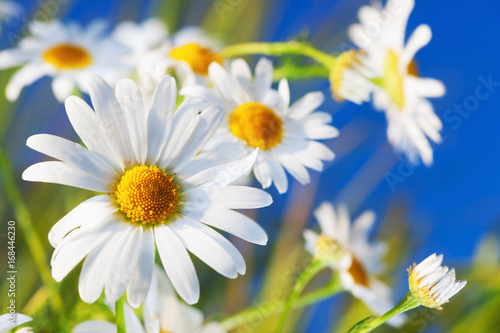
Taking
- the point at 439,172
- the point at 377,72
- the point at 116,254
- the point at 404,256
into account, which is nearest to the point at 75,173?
the point at 116,254

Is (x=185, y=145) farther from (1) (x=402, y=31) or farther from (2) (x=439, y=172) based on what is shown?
(2) (x=439, y=172)

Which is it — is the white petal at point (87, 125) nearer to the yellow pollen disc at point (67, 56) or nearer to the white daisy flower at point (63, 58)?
the white daisy flower at point (63, 58)

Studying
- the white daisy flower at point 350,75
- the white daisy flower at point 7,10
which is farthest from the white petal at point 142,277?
the white daisy flower at point 7,10


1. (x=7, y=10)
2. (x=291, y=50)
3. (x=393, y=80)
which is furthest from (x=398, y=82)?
(x=7, y=10)

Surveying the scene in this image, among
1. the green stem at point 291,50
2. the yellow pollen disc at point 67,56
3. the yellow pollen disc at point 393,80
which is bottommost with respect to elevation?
the yellow pollen disc at point 393,80

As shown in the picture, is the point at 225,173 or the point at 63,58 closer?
the point at 225,173

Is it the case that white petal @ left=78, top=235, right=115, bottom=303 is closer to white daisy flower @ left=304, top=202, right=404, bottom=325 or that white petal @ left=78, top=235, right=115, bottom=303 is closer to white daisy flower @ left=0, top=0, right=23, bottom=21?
white daisy flower @ left=304, top=202, right=404, bottom=325

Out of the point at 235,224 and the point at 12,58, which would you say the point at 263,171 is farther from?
the point at 12,58
